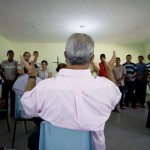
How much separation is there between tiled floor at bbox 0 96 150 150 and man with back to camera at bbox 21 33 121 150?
172 cm

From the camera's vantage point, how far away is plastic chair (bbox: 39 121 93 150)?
40.7 inches

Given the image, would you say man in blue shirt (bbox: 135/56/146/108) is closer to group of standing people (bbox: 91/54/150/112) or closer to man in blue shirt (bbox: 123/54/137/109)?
group of standing people (bbox: 91/54/150/112)

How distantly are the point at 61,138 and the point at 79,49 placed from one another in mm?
503

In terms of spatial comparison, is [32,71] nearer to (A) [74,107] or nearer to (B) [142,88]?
(A) [74,107]

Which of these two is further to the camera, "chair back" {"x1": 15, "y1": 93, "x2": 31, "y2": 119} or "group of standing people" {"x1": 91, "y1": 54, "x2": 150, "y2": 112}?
"group of standing people" {"x1": 91, "y1": 54, "x2": 150, "y2": 112}

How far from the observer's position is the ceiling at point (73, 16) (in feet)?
12.7

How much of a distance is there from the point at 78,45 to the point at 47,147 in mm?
596

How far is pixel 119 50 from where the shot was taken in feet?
30.7

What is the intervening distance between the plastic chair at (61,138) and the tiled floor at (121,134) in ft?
5.38

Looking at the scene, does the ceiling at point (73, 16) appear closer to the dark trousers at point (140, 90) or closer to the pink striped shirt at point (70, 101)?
the dark trousers at point (140, 90)

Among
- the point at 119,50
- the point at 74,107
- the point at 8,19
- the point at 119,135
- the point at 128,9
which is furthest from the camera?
the point at 119,50

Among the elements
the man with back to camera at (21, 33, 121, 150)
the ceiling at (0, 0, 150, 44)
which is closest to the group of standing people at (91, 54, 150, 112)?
the ceiling at (0, 0, 150, 44)

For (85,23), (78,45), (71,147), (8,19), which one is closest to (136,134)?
(71,147)

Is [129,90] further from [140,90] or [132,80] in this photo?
[140,90]
